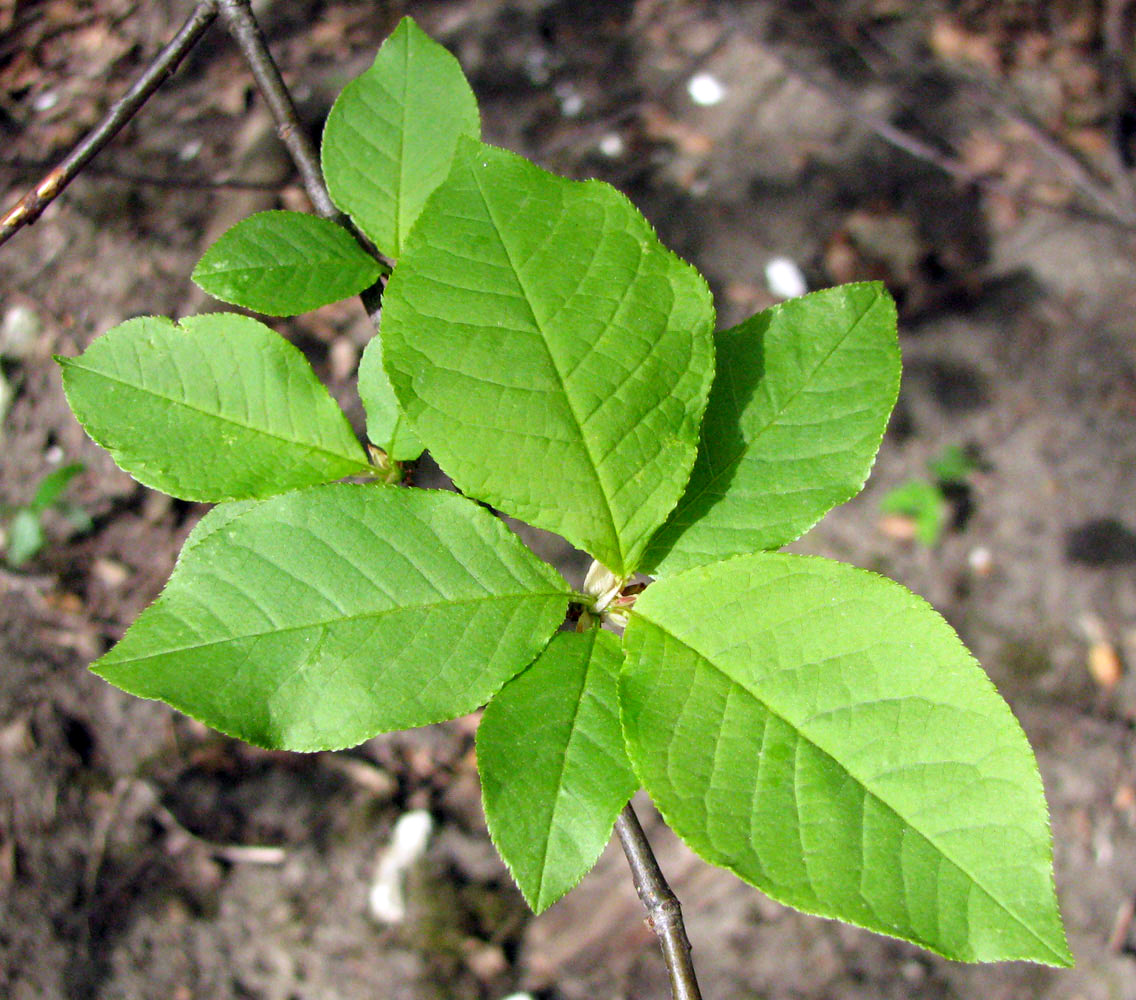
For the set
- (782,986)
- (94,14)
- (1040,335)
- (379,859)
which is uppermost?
(94,14)

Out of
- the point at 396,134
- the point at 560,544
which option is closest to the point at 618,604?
the point at 396,134

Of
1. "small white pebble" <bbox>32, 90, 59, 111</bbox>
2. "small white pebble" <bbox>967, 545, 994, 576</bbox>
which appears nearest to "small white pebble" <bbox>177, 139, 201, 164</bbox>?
"small white pebble" <bbox>32, 90, 59, 111</bbox>

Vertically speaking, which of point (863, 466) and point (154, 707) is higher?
point (863, 466)

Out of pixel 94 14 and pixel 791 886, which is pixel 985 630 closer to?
pixel 791 886

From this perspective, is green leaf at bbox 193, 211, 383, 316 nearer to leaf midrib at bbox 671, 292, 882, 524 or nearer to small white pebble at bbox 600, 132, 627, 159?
leaf midrib at bbox 671, 292, 882, 524

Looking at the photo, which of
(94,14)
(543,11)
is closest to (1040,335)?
(543,11)
